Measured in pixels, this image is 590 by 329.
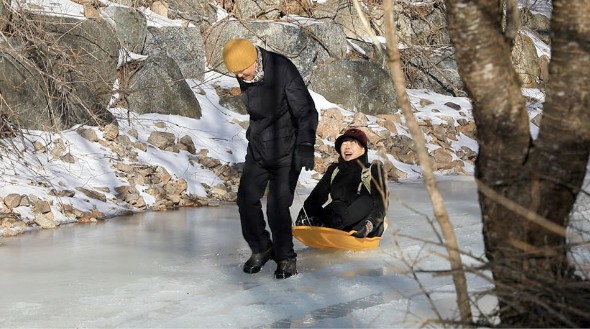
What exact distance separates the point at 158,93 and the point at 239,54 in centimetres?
750

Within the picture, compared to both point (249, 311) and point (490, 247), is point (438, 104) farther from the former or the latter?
point (490, 247)

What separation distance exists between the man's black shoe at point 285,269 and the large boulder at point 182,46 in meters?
8.12

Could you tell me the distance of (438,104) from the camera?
55.9ft

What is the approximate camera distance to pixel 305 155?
6.10 m

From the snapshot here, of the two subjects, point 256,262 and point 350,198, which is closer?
point 256,262

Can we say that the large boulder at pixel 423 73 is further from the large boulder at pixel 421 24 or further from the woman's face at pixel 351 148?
the woman's face at pixel 351 148

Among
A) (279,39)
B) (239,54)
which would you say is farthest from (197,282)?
(279,39)

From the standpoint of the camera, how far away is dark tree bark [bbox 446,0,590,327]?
3.20m

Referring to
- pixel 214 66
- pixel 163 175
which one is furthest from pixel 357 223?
pixel 214 66

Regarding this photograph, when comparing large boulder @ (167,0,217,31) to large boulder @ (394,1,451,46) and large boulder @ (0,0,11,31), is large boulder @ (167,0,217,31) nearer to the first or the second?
large boulder @ (394,1,451,46)

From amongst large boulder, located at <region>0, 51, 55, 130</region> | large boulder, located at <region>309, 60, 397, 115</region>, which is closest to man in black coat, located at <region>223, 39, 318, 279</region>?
large boulder, located at <region>0, 51, 55, 130</region>

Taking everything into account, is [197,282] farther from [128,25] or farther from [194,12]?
[194,12]

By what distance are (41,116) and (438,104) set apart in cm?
807

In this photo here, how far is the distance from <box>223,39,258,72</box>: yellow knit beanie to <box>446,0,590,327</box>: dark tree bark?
273 cm
